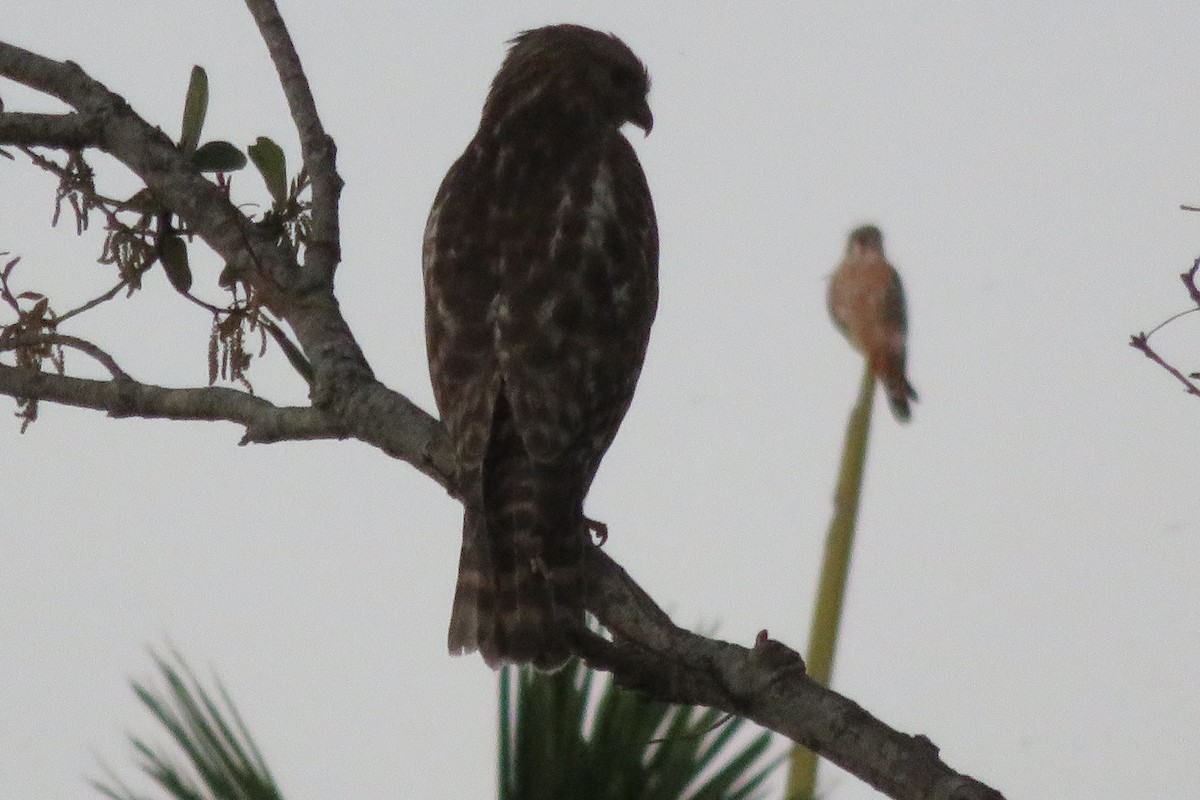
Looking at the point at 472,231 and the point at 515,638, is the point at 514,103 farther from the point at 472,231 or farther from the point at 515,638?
the point at 515,638

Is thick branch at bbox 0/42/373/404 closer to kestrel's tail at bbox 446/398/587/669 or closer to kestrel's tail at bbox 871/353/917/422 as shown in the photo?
kestrel's tail at bbox 446/398/587/669

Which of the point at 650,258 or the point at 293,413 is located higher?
the point at 650,258

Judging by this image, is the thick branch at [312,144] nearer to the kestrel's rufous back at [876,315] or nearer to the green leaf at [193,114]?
the green leaf at [193,114]

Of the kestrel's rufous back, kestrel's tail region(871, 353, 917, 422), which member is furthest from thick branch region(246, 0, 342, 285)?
kestrel's tail region(871, 353, 917, 422)

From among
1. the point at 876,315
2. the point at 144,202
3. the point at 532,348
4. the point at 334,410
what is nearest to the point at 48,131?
the point at 144,202

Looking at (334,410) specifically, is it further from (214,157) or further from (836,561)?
(836,561)

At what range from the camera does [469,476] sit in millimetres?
3869

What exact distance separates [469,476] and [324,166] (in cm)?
74

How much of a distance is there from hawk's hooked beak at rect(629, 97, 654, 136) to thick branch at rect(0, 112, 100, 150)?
211 cm

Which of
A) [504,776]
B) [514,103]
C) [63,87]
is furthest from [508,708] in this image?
[514,103]

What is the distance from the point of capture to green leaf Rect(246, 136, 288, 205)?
3.74 metres

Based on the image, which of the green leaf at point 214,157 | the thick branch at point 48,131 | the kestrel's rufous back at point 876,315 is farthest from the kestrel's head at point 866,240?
the thick branch at point 48,131

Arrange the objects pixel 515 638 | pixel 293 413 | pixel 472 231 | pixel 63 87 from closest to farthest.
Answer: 1. pixel 293 413
2. pixel 515 638
3. pixel 63 87
4. pixel 472 231

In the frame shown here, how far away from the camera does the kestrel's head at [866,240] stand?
15.0 ft
